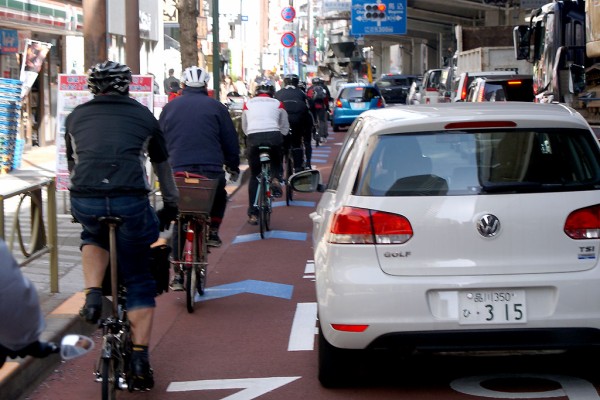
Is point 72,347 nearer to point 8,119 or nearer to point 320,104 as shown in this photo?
point 8,119

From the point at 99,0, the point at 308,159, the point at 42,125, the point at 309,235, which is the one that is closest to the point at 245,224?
the point at 309,235

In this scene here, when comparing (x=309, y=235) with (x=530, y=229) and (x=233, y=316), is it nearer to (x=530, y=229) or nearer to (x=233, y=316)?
(x=233, y=316)

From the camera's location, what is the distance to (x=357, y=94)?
3925cm

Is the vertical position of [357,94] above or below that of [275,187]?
above

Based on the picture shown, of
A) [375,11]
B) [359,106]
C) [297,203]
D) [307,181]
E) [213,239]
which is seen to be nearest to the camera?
[307,181]

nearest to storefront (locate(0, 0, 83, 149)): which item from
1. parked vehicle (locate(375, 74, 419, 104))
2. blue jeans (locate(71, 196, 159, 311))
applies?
blue jeans (locate(71, 196, 159, 311))

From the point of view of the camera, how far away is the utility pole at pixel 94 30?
43.5 feet

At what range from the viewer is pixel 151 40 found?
138 ft

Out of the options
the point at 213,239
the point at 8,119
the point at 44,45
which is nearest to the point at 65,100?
the point at 213,239

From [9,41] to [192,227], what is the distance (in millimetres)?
16576

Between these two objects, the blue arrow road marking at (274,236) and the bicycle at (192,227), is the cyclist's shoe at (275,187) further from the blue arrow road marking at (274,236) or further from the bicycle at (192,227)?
the bicycle at (192,227)

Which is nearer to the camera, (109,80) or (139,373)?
(109,80)

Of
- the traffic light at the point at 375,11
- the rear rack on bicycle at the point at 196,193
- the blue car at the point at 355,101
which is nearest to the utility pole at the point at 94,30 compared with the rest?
→ the rear rack on bicycle at the point at 196,193

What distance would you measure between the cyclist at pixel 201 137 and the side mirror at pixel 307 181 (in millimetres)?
1692
